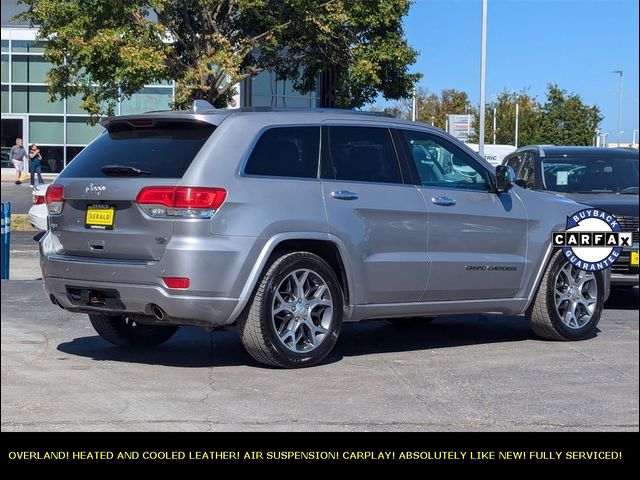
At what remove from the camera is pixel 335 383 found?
671cm

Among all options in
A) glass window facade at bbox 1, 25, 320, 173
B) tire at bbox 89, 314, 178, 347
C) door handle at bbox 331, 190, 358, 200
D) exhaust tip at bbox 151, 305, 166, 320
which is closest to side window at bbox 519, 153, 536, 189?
door handle at bbox 331, 190, 358, 200

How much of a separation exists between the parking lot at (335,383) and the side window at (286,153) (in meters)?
1.42

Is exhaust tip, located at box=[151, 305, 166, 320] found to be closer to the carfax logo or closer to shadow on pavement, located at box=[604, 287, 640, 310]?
the carfax logo

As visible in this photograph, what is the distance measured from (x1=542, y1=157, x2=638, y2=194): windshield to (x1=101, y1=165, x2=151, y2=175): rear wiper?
612 cm

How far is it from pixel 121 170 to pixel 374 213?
1.86m

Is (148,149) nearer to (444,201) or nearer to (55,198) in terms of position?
(55,198)

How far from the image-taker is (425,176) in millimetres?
7863

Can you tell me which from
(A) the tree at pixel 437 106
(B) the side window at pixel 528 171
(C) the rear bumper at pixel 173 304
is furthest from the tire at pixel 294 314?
(A) the tree at pixel 437 106

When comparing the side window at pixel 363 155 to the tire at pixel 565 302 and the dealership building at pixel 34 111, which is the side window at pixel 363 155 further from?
the dealership building at pixel 34 111

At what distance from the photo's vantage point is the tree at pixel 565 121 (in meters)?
16.0

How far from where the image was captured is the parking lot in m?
5.71
